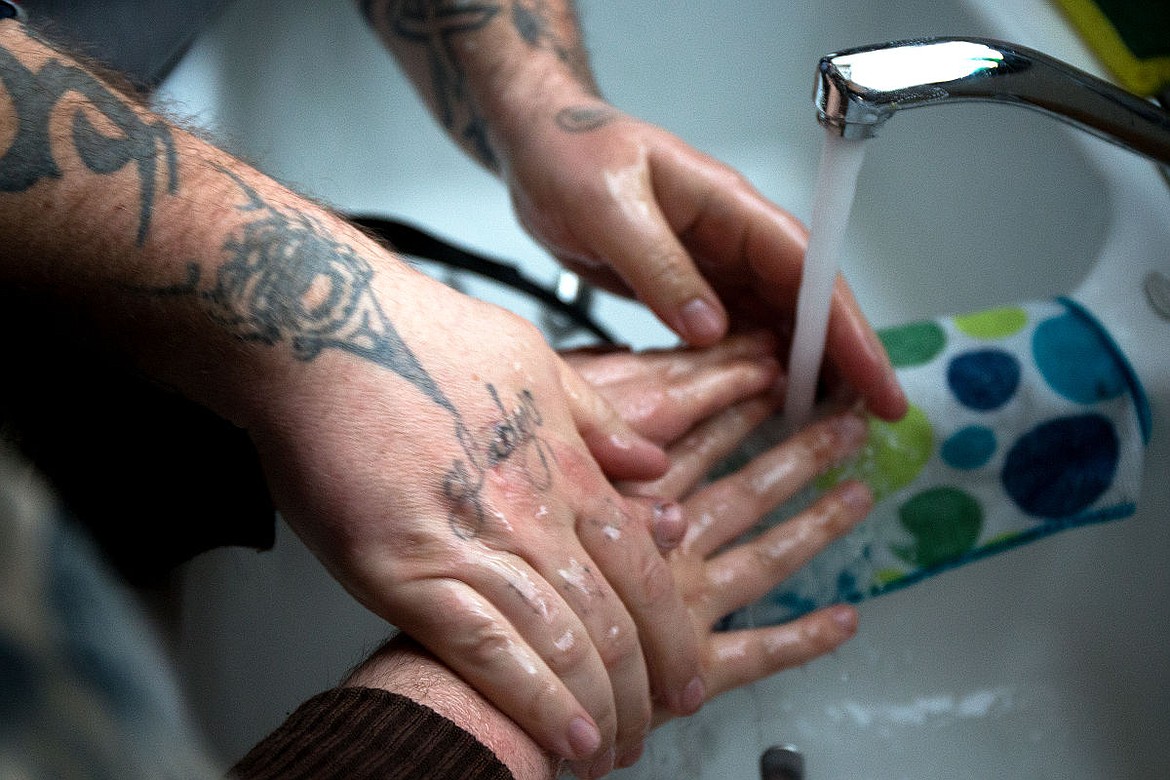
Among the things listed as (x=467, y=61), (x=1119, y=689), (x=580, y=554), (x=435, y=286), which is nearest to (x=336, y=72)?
(x=467, y=61)

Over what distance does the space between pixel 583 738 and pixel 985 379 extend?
0.47 m

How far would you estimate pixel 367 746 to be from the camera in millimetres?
514

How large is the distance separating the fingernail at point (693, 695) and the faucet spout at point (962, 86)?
15.7 inches

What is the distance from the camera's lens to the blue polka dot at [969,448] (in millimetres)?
836

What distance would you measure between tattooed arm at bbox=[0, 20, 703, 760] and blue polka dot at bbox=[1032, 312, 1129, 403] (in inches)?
16.4

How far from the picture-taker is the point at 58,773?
23cm

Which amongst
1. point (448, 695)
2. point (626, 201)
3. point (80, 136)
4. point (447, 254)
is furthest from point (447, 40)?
point (448, 695)

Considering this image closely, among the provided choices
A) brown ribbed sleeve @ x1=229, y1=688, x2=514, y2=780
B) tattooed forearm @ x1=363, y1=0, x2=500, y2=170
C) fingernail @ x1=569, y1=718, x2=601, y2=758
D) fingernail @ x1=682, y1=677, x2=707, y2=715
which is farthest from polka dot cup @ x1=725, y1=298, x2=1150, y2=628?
tattooed forearm @ x1=363, y1=0, x2=500, y2=170

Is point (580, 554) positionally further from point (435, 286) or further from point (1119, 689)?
point (1119, 689)

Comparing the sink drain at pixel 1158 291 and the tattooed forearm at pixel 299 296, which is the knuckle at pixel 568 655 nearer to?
the tattooed forearm at pixel 299 296

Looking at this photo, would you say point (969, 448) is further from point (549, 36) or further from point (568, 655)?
point (549, 36)

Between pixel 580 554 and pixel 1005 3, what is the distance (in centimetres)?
79

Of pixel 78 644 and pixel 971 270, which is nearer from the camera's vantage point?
pixel 78 644

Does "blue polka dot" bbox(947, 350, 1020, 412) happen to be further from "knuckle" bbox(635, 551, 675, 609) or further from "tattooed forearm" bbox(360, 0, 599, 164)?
"tattooed forearm" bbox(360, 0, 599, 164)
